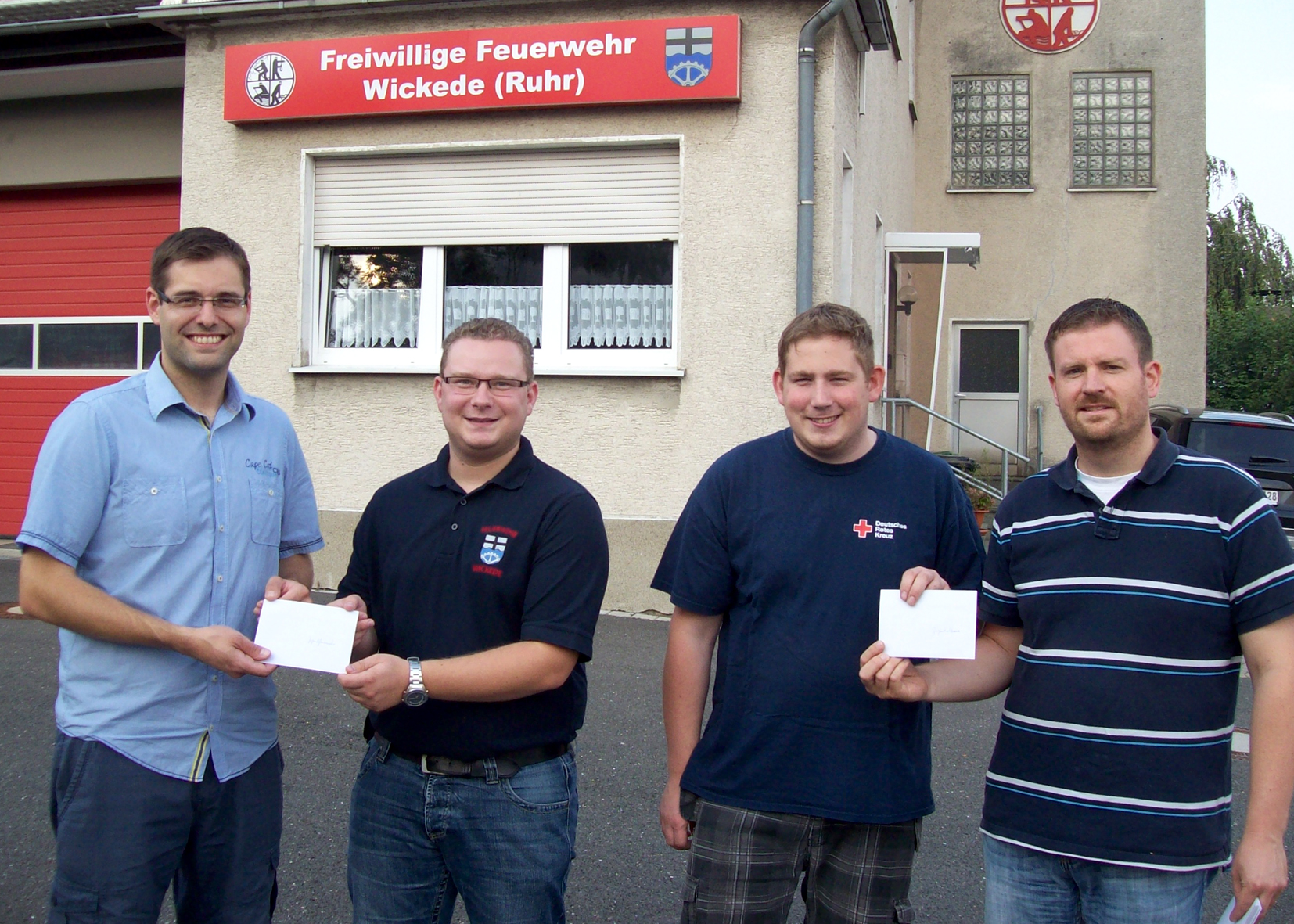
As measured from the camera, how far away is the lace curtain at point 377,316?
322 inches

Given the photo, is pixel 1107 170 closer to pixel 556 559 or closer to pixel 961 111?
pixel 961 111

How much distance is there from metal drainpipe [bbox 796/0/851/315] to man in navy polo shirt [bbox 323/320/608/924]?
16.9ft

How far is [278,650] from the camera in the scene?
220 cm

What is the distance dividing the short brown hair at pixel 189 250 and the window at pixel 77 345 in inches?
315

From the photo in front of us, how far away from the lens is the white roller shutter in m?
7.64

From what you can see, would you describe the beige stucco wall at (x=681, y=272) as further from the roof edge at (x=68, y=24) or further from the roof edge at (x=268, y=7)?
the roof edge at (x=68, y=24)

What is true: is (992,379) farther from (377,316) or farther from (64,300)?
(64,300)

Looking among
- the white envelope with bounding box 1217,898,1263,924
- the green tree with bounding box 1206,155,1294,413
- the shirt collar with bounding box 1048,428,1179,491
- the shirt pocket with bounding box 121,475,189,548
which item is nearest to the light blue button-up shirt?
the shirt pocket with bounding box 121,475,189,548

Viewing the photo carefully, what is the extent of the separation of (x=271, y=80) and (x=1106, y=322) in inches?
291

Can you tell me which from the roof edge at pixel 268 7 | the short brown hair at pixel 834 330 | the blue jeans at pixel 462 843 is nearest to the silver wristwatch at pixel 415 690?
the blue jeans at pixel 462 843

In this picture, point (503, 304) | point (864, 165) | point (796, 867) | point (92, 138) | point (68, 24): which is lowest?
point (796, 867)

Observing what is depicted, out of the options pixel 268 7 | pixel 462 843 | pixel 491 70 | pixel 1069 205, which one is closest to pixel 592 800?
pixel 462 843

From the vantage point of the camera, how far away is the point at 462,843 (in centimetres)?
225

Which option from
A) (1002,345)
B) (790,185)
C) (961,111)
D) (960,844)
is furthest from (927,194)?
(960,844)
